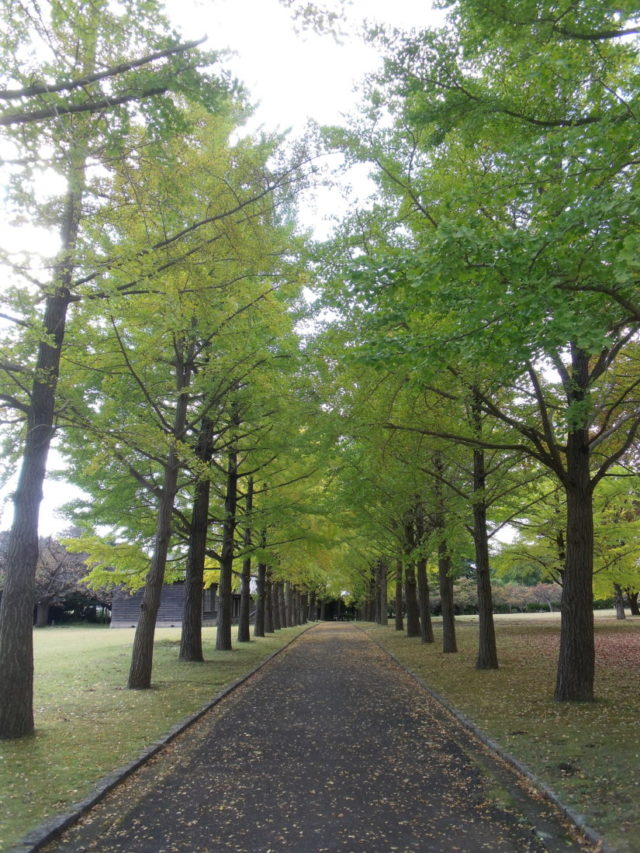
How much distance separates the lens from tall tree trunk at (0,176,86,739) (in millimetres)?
7176

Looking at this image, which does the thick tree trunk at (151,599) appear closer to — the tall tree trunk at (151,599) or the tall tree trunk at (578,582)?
the tall tree trunk at (151,599)

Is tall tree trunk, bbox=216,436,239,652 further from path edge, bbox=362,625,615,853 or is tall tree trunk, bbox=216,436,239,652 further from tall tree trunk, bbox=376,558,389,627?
tall tree trunk, bbox=376,558,389,627

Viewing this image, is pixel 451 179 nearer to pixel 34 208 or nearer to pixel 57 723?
pixel 34 208

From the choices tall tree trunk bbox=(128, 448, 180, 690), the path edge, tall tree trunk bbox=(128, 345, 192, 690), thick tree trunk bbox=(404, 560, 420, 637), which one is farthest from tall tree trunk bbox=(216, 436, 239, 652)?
the path edge

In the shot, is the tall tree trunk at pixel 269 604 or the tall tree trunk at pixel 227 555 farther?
the tall tree trunk at pixel 269 604

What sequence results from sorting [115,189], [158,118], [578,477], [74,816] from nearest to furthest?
[74,816] → [158,118] → [115,189] → [578,477]

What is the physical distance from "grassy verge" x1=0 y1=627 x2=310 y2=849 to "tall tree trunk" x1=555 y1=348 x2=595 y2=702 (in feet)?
18.8

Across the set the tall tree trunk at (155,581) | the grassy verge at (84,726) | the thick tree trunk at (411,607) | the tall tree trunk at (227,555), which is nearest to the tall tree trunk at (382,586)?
the thick tree trunk at (411,607)

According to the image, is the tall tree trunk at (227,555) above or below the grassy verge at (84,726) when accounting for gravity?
above

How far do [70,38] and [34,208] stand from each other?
6.04 feet

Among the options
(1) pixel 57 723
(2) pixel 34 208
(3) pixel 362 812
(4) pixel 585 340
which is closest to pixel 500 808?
(3) pixel 362 812

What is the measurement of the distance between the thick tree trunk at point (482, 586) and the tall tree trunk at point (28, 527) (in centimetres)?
880

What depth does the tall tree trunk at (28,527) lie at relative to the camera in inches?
283

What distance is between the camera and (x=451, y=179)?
8164 millimetres
